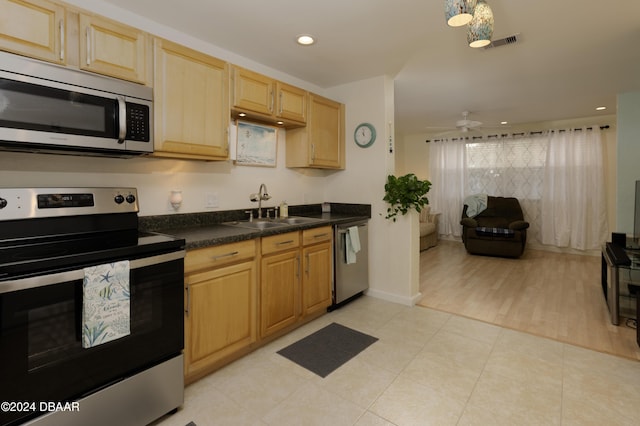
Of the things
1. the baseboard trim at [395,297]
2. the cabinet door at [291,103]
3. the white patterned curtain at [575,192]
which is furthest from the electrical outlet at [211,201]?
the white patterned curtain at [575,192]

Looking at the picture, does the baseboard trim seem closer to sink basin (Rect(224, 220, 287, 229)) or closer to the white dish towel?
the white dish towel

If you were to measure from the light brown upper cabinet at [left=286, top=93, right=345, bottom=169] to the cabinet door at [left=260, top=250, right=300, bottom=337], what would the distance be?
3.53 ft

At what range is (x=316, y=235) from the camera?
2789 mm

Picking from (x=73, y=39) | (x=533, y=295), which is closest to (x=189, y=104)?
(x=73, y=39)

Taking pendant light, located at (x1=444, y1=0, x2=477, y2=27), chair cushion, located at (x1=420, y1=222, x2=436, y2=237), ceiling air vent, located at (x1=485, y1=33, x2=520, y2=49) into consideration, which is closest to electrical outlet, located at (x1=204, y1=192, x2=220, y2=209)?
pendant light, located at (x1=444, y1=0, x2=477, y2=27)

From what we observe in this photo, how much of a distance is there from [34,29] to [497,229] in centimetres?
608

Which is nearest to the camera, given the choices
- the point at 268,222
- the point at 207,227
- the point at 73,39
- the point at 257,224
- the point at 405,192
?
the point at 73,39

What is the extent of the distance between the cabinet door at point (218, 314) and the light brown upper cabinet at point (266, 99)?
1.25 meters

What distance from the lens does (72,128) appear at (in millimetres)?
1582

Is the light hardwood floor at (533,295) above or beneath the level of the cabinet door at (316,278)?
beneath

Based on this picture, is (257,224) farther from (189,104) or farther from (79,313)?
(79,313)

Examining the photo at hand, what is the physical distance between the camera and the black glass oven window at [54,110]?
141 cm

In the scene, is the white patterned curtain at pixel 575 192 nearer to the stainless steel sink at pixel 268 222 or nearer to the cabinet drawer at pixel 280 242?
the stainless steel sink at pixel 268 222

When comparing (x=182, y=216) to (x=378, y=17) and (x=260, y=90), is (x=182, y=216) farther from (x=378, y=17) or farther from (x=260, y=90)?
(x=378, y=17)
